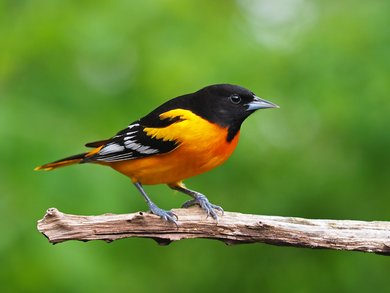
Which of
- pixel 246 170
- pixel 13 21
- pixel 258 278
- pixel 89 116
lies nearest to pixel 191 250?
pixel 258 278

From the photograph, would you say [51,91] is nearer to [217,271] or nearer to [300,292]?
[217,271]

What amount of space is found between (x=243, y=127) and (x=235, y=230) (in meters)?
1.65

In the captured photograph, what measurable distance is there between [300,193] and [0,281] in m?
3.37

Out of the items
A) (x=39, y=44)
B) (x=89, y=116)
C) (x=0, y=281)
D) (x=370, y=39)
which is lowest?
(x=0, y=281)

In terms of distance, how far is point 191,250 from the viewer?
201 inches

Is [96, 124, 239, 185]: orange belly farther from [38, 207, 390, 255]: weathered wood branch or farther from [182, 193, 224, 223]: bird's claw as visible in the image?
[38, 207, 390, 255]: weathered wood branch

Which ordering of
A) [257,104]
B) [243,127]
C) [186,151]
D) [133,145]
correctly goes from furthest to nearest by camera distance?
[243,127] < [133,145] < [257,104] < [186,151]

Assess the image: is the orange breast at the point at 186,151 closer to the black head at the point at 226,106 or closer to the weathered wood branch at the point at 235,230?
the black head at the point at 226,106

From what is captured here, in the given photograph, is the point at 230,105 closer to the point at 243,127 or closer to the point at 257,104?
the point at 257,104

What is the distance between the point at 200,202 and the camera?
4.18 meters

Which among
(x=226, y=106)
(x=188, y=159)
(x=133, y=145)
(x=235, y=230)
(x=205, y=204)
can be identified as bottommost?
(x=235, y=230)

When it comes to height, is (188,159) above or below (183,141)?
below

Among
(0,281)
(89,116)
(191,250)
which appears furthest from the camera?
(191,250)

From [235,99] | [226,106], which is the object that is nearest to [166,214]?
[226,106]
